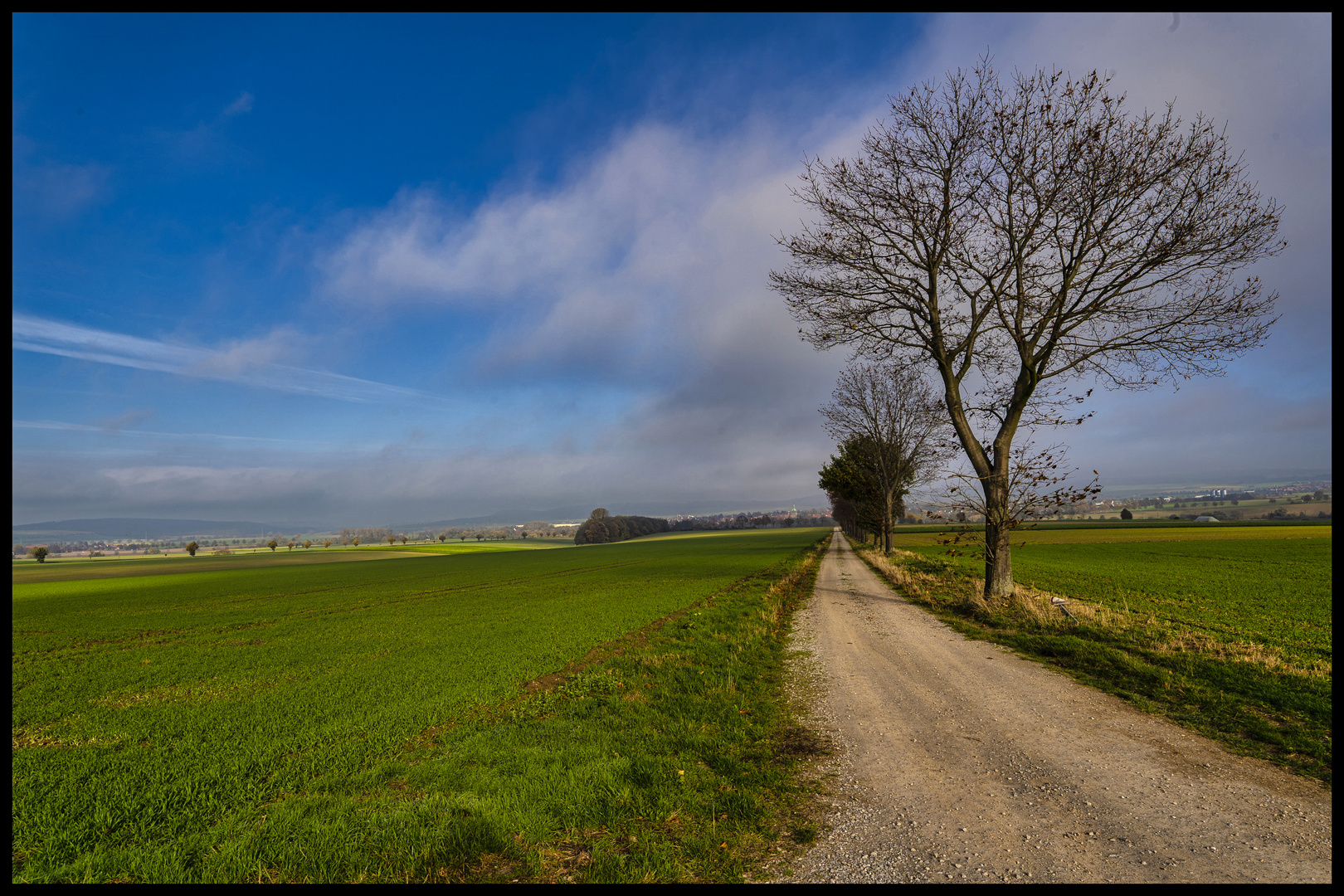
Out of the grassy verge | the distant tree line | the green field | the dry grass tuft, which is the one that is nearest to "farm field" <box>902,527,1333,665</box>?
the green field

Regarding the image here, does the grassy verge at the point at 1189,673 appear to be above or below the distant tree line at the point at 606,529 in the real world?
above

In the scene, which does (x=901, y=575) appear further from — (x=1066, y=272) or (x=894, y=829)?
(x=894, y=829)

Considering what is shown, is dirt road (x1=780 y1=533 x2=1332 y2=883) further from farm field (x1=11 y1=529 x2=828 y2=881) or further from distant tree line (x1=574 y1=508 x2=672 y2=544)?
distant tree line (x1=574 y1=508 x2=672 y2=544)

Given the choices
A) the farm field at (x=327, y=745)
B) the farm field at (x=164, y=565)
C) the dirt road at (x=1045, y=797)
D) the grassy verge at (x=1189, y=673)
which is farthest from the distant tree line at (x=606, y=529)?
the dirt road at (x=1045, y=797)

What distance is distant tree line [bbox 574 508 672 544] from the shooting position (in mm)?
156500

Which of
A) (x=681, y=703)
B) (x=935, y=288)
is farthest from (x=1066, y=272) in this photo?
(x=681, y=703)

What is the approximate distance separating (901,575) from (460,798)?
2446 centimetres

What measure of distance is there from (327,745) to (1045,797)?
363 inches

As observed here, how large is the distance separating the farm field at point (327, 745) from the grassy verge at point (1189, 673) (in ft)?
18.8

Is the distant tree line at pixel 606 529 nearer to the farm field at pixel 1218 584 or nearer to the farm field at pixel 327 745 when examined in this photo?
the farm field at pixel 1218 584

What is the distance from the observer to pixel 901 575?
2619 cm

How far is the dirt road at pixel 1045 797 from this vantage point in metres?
4.27

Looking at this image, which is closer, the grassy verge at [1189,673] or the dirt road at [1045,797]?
the dirt road at [1045,797]

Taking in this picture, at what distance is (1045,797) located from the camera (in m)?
5.38
